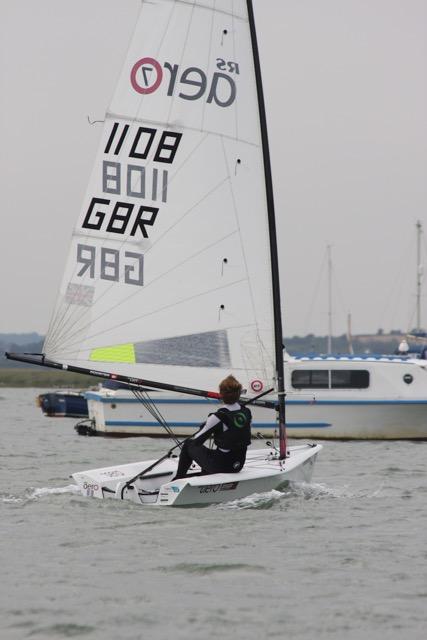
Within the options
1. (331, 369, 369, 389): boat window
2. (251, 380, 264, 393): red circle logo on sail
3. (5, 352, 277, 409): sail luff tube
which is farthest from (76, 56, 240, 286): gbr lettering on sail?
(331, 369, 369, 389): boat window

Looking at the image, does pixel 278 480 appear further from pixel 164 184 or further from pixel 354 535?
pixel 164 184

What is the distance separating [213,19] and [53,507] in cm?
613

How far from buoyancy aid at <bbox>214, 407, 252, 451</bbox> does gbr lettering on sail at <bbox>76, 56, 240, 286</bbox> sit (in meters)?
2.57

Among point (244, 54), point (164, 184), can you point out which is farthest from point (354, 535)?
point (244, 54)

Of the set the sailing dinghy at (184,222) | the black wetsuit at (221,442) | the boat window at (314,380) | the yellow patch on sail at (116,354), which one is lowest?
the black wetsuit at (221,442)

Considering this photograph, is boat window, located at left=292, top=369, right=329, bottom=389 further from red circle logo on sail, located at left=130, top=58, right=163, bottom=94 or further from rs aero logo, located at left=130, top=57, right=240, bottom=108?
red circle logo on sail, located at left=130, top=58, right=163, bottom=94

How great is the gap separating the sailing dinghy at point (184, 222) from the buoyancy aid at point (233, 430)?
1717mm

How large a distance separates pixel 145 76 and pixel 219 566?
714 centimetres

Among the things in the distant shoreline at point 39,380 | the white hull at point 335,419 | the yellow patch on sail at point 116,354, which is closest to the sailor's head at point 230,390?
the yellow patch on sail at point 116,354

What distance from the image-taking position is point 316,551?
34.5 ft

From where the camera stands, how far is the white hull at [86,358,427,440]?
88.7 feet

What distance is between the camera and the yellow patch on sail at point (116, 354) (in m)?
14.7

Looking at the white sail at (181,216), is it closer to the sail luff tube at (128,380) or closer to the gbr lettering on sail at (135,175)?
the gbr lettering on sail at (135,175)

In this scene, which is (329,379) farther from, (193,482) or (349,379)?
(193,482)
